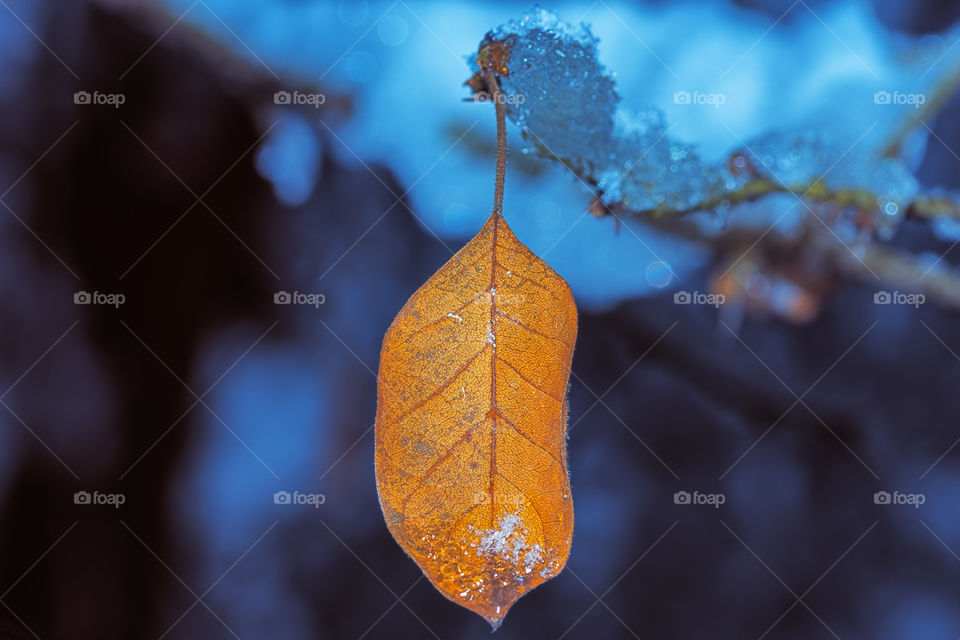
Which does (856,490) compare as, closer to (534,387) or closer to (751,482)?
(751,482)

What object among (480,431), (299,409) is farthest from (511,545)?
Result: (299,409)

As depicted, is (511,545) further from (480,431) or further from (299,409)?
(299,409)

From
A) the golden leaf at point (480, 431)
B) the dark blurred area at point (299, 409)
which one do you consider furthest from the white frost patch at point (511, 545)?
the dark blurred area at point (299, 409)

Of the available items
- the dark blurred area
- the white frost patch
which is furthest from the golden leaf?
the dark blurred area

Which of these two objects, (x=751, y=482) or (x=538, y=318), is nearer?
(x=538, y=318)

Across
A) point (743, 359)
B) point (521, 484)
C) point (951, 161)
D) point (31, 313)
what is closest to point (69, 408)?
point (31, 313)

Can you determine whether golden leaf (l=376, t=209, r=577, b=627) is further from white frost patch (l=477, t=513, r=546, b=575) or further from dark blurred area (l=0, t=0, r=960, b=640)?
dark blurred area (l=0, t=0, r=960, b=640)
